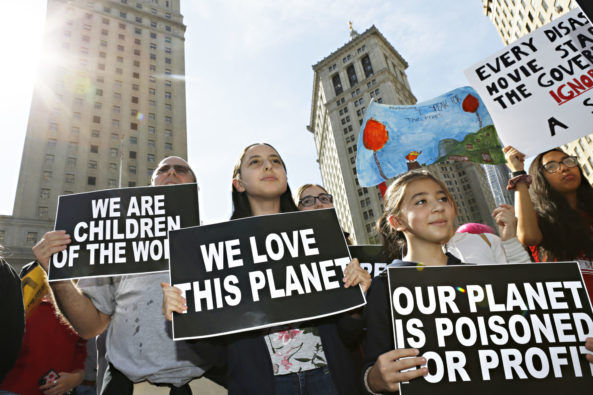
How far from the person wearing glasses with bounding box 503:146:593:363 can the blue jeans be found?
2.24 meters

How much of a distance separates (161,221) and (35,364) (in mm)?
1829

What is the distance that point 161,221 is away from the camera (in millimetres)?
2982

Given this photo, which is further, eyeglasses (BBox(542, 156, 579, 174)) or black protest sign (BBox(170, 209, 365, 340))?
eyeglasses (BBox(542, 156, 579, 174))

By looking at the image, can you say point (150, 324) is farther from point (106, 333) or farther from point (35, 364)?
point (35, 364)

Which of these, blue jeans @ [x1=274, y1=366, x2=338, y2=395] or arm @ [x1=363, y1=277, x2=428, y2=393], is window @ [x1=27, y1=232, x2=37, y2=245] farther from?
arm @ [x1=363, y1=277, x2=428, y2=393]

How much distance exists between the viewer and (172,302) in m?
2.17

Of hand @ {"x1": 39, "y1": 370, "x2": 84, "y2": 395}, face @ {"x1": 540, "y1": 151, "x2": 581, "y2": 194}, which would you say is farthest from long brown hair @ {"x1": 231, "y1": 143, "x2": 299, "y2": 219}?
face @ {"x1": 540, "y1": 151, "x2": 581, "y2": 194}

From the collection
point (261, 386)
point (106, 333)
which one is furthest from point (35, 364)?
point (261, 386)

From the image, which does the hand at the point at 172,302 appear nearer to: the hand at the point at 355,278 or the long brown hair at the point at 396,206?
the hand at the point at 355,278

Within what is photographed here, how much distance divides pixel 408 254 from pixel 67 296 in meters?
2.48

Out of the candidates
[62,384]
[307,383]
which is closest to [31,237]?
[62,384]

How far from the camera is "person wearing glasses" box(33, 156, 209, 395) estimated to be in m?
2.64

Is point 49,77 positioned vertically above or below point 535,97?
above

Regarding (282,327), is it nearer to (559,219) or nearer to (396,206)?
(396,206)
